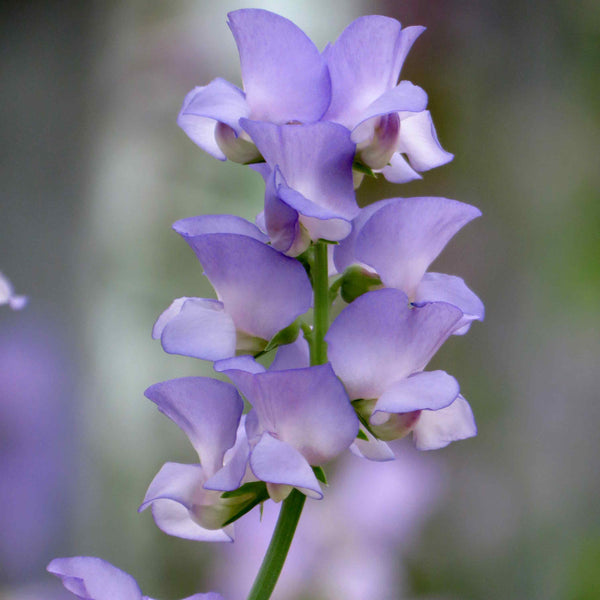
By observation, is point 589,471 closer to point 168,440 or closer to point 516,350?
point 516,350

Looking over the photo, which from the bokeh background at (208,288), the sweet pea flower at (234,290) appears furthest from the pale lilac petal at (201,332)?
the bokeh background at (208,288)

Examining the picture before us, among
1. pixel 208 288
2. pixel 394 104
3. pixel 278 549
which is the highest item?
pixel 394 104

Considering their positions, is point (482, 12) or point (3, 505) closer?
point (3, 505)

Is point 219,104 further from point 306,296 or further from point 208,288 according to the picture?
point 208,288

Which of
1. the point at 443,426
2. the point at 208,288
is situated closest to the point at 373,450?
the point at 443,426

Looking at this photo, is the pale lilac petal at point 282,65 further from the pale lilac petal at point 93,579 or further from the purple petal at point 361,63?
the pale lilac petal at point 93,579

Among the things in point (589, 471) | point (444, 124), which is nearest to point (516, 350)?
point (589, 471)

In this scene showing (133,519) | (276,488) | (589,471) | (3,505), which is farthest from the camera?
(589,471)
